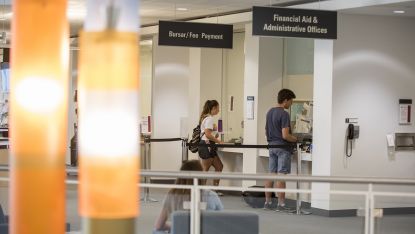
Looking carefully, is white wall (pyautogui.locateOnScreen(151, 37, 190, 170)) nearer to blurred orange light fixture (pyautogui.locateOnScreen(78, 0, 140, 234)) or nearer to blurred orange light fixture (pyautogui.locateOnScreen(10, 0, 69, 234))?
blurred orange light fixture (pyautogui.locateOnScreen(10, 0, 69, 234))

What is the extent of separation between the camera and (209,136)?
14383 millimetres

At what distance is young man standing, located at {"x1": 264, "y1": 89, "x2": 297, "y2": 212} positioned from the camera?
12617 mm

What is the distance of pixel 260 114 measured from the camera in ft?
48.6

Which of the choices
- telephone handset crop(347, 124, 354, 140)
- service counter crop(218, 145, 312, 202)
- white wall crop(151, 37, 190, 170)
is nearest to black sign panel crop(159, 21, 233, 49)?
service counter crop(218, 145, 312, 202)

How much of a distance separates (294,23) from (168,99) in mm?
7131

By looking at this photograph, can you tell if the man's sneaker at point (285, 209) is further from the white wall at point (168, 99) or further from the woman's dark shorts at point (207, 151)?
the white wall at point (168, 99)

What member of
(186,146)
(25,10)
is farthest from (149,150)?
(25,10)

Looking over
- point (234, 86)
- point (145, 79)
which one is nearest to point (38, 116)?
point (234, 86)

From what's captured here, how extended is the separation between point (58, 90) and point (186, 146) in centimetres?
1293

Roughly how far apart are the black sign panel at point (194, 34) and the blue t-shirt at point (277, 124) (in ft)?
4.57

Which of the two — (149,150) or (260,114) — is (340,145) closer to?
(260,114)

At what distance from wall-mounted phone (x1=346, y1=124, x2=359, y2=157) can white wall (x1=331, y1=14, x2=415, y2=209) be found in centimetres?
7

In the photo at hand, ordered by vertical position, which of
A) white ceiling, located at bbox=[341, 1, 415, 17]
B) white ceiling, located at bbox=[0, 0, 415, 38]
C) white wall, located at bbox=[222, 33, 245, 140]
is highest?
white ceiling, located at bbox=[0, 0, 415, 38]

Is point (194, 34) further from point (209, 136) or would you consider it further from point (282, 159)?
point (282, 159)
